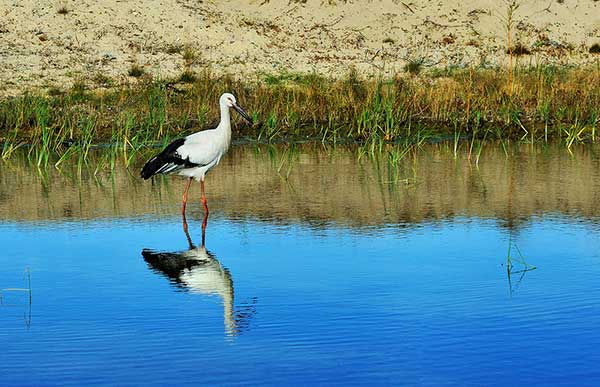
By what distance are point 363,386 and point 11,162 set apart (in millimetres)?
11654

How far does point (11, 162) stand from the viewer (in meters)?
17.0

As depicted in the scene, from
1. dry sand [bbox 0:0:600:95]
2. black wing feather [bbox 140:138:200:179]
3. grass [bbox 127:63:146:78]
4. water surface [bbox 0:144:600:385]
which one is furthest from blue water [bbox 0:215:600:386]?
grass [bbox 127:63:146:78]

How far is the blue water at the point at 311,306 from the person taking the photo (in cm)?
647

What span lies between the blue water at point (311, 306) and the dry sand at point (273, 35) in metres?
14.8

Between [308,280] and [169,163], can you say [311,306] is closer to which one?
[308,280]

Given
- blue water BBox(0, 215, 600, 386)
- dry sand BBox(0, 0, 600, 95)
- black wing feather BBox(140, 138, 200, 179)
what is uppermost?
dry sand BBox(0, 0, 600, 95)

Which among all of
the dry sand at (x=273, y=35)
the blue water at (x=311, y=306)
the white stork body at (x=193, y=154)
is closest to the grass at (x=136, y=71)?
the dry sand at (x=273, y=35)

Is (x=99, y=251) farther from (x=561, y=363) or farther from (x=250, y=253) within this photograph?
(x=561, y=363)

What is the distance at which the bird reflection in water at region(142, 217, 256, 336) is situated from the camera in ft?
25.0

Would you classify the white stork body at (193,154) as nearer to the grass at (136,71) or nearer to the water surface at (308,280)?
the water surface at (308,280)

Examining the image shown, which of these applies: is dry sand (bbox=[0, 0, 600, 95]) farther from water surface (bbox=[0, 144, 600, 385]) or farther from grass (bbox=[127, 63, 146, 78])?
water surface (bbox=[0, 144, 600, 385])

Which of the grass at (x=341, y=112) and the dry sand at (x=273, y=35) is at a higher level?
the dry sand at (x=273, y=35)

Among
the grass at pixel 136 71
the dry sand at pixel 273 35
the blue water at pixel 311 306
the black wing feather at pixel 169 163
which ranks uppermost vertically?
the dry sand at pixel 273 35

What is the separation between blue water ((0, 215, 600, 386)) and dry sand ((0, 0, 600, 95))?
14784 millimetres
